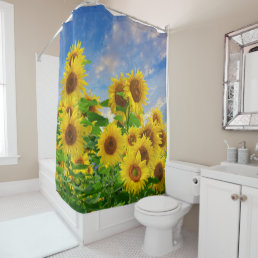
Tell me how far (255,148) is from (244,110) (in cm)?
A: 30

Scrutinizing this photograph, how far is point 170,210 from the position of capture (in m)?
1.65

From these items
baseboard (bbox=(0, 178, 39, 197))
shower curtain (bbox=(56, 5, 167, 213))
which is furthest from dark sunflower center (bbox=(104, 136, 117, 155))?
baseboard (bbox=(0, 178, 39, 197))

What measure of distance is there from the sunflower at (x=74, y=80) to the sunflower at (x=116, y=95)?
0.25 meters

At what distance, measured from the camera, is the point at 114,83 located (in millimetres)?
1873

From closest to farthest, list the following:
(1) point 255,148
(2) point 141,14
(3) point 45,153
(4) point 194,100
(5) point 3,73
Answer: (1) point 255,148 → (4) point 194,100 → (2) point 141,14 → (5) point 3,73 → (3) point 45,153

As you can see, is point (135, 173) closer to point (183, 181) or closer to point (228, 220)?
point (183, 181)

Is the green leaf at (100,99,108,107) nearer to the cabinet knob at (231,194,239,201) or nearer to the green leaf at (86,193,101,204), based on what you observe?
the green leaf at (86,193,101,204)

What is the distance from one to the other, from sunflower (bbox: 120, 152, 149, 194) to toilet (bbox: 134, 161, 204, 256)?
0.90 feet

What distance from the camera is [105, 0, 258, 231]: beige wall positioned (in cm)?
171

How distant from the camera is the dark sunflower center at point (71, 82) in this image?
5.80 ft

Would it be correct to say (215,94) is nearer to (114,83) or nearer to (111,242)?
(114,83)

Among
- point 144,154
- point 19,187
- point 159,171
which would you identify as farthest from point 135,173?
point 19,187

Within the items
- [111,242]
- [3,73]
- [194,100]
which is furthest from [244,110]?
[3,73]

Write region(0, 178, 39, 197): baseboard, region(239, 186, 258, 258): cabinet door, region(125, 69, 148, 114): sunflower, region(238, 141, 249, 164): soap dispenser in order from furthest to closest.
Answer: region(0, 178, 39, 197): baseboard
region(125, 69, 148, 114): sunflower
region(238, 141, 249, 164): soap dispenser
region(239, 186, 258, 258): cabinet door
